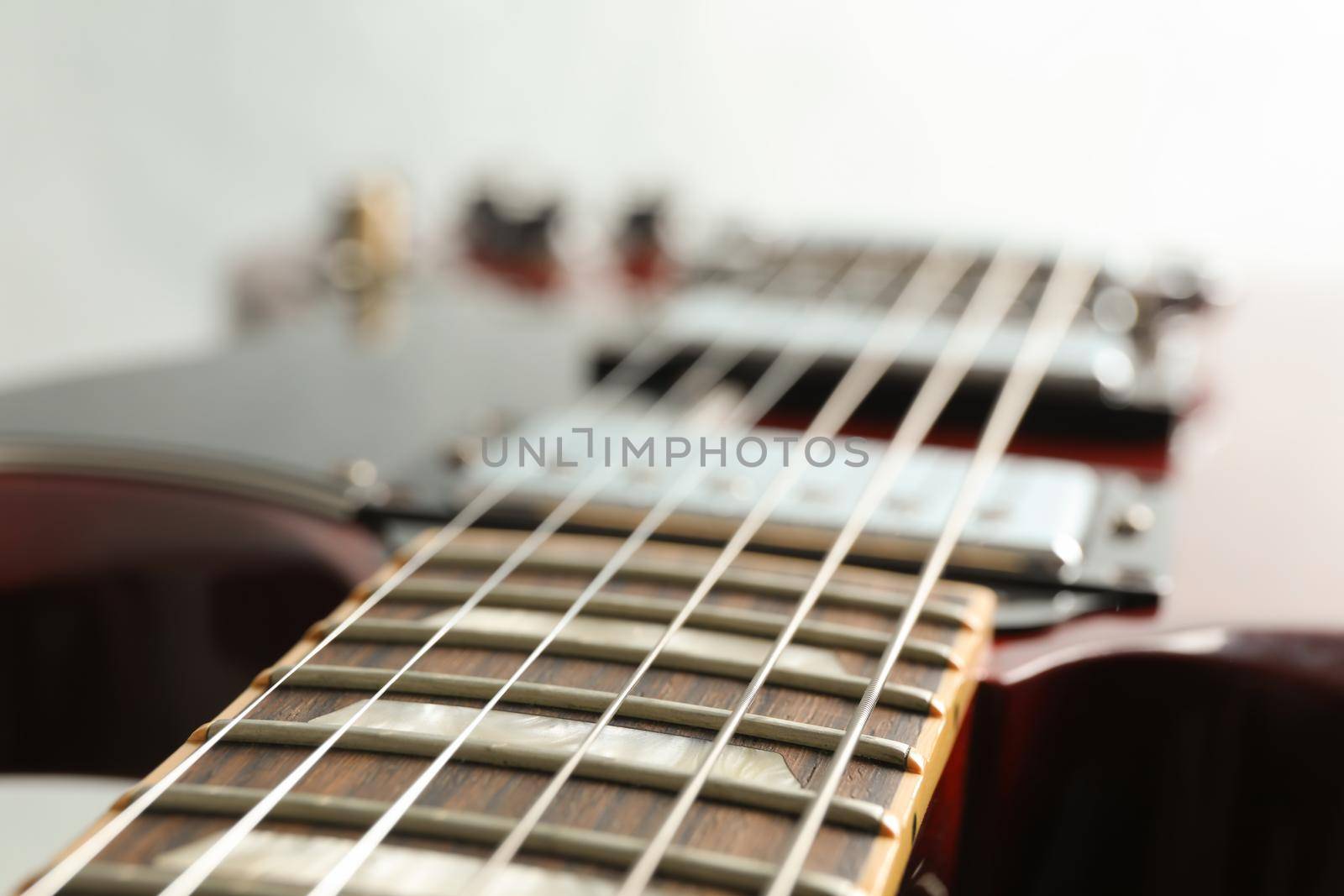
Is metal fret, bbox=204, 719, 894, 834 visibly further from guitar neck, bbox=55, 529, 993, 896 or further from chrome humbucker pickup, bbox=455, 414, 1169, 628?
chrome humbucker pickup, bbox=455, 414, 1169, 628

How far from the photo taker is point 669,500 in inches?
27.0

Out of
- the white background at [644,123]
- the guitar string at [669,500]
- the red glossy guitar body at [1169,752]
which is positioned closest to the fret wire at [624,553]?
the guitar string at [669,500]

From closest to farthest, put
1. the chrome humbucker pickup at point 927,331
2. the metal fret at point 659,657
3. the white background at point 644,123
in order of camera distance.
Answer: the metal fret at point 659,657 < the chrome humbucker pickup at point 927,331 < the white background at point 644,123

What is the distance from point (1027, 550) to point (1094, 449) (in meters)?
0.28

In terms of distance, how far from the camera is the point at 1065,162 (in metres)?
2.04

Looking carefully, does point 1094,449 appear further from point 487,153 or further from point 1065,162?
point 487,153

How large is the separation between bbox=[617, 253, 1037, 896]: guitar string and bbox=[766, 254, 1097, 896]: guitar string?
0.03m

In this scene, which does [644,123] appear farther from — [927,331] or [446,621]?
[446,621]

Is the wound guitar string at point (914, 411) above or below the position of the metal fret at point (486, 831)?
above

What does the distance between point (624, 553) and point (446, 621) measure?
0.11 m

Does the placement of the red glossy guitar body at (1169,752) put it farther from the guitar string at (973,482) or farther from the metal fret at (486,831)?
the metal fret at (486,831)

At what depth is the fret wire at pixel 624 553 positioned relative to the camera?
0.36 meters

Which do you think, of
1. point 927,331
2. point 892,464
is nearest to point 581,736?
point 892,464

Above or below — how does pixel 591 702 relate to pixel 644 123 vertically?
below
